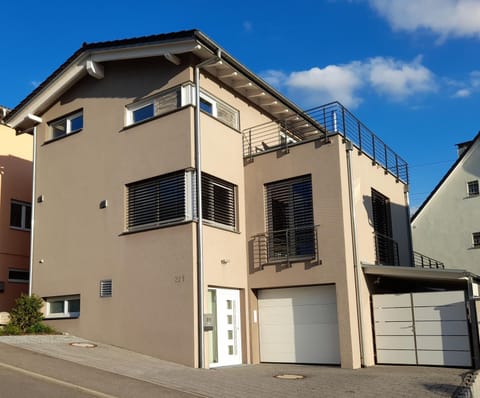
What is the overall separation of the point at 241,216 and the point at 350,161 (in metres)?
3.37

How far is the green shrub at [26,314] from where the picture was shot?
51.3ft

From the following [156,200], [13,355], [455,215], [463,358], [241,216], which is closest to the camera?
[13,355]

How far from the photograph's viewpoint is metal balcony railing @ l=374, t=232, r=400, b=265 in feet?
54.2

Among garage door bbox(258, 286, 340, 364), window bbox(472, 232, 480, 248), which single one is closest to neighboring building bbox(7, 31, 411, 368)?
garage door bbox(258, 286, 340, 364)

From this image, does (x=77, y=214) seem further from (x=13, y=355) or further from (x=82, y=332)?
(x=13, y=355)

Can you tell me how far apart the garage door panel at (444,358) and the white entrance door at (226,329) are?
4.63 m

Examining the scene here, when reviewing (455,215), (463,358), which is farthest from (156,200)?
(455,215)

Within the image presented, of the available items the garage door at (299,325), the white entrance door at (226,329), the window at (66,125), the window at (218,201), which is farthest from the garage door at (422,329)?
the window at (66,125)

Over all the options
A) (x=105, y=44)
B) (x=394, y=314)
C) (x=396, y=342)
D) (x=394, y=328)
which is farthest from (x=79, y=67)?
(x=396, y=342)

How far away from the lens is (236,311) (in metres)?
15.3

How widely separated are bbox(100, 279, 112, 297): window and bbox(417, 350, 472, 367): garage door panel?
26.6ft

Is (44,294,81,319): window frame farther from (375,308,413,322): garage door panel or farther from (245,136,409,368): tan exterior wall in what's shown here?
(375,308,413,322): garage door panel

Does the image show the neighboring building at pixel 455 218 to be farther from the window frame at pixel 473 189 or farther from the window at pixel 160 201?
the window at pixel 160 201

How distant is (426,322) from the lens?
14172 millimetres
